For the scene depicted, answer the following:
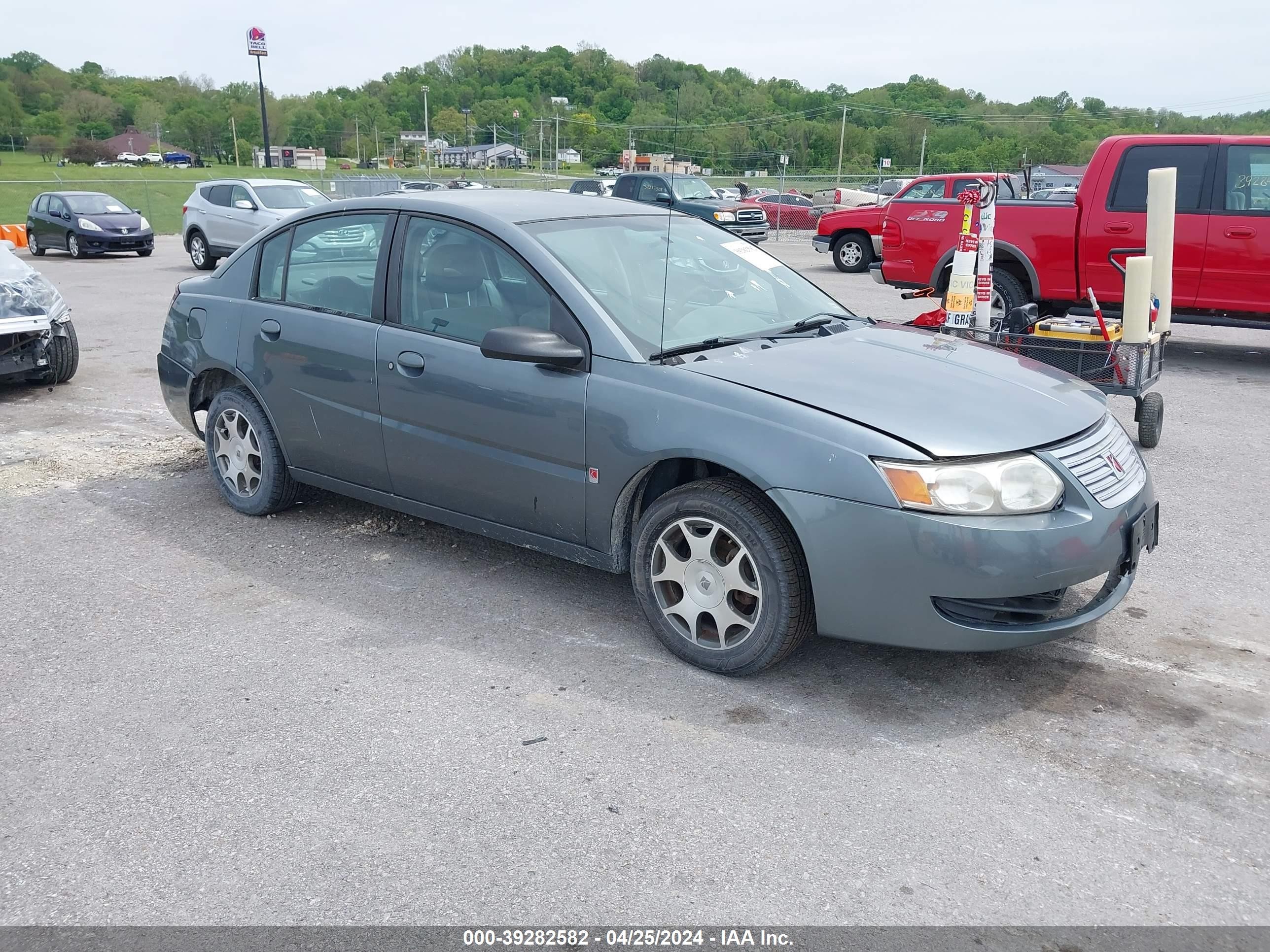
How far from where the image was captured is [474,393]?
4.21m

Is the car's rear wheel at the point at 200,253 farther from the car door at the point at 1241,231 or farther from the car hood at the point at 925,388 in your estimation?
the car hood at the point at 925,388

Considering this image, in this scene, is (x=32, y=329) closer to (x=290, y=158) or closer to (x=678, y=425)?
(x=678, y=425)

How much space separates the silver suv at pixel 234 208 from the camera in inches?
752

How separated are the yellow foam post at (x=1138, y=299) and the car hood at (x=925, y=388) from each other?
2923 millimetres

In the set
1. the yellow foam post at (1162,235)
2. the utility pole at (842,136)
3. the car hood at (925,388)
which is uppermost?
the utility pole at (842,136)

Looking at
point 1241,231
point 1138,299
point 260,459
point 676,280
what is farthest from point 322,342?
point 1241,231

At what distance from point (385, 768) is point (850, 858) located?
1.37m

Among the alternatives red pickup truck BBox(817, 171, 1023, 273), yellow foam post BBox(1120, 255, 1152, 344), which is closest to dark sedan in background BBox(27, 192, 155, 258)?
red pickup truck BBox(817, 171, 1023, 273)

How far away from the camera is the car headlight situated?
327 cm

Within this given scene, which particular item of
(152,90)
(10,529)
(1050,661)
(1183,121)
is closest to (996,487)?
(1050,661)

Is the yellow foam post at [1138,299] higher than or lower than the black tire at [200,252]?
lower

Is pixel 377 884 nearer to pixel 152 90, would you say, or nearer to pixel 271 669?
pixel 271 669

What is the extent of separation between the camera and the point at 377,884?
264cm

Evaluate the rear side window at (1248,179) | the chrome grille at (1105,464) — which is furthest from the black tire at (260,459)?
the rear side window at (1248,179)
